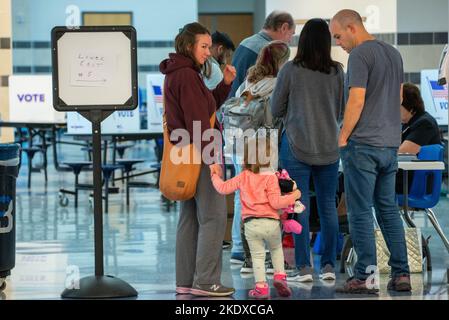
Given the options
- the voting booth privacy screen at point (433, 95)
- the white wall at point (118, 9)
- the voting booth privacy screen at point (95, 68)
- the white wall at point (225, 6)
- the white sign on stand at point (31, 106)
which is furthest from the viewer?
the white wall at point (225, 6)

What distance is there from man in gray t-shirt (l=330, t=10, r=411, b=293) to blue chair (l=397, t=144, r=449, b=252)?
3.79 feet

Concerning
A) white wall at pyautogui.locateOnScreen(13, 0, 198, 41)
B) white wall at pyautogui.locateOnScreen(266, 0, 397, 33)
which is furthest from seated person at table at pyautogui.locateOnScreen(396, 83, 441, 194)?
white wall at pyautogui.locateOnScreen(13, 0, 198, 41)

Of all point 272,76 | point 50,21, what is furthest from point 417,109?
point 50,21

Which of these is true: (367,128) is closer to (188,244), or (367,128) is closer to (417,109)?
(188,244)

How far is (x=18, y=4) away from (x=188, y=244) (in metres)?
15.7

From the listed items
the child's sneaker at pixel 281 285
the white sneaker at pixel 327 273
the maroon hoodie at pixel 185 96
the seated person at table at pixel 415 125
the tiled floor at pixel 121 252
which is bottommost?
the tiled floor at pixel 121 252

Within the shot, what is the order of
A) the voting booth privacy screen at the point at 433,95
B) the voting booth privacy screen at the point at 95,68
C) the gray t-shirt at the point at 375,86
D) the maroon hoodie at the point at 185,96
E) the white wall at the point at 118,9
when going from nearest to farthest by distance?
the maroon hoodie at the point at 185,96 < the gray t-shirt at the point at 375,86 < the voting booth privacy screen at the point at 95,68 < the voting booth privacy screen at the point at 433,95 < the white wall at the point at 118,9

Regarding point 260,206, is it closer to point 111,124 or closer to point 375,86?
point 375,86

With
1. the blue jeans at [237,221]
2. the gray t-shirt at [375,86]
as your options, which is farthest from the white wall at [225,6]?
the gray t-shirt at [375,86]

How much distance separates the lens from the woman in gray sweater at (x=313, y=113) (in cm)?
569

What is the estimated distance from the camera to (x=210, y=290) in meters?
5.30

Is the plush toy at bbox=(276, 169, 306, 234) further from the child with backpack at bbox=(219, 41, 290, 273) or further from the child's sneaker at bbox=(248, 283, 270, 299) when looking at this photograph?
the child with backpack at bbox=(219, 41, 290, 273)

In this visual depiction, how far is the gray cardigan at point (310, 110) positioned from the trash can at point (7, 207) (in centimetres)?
156

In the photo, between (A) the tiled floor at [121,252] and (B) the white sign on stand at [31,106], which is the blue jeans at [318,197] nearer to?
(A) the tiled floor at [121,252]
